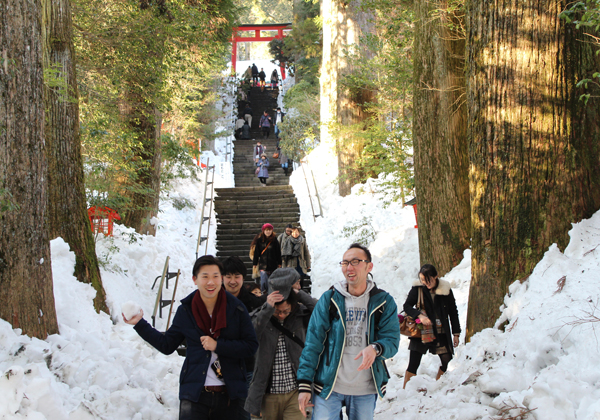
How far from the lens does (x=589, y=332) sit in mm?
3443

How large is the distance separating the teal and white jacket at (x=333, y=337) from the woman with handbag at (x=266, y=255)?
6.26 m

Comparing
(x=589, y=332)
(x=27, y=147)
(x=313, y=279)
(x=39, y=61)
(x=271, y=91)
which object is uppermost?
(x=271, y=91)

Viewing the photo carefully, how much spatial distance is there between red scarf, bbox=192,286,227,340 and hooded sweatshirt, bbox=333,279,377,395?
0.77 metres

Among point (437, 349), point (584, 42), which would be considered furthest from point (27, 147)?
point (584, 42)

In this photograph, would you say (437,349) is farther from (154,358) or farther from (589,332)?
(154,358)

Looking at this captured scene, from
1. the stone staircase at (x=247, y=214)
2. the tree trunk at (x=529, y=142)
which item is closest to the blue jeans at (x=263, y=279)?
A: the stone staircase at (x=247, y=214)

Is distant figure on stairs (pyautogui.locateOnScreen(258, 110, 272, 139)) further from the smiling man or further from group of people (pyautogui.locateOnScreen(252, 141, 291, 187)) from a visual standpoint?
the smiling man

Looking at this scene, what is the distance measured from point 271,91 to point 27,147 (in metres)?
34.6

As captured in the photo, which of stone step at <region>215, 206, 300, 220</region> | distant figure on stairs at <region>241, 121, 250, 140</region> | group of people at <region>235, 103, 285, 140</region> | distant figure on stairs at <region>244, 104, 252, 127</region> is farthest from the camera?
distant figure on stairs at <region>244, 104, 252, 127</region>

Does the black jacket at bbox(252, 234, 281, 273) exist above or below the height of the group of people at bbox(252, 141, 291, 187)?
below

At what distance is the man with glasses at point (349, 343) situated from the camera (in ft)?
10.8

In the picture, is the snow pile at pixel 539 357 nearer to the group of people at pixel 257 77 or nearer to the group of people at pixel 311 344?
the group of people at pixel 311 344

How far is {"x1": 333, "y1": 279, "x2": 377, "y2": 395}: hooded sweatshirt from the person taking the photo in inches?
130

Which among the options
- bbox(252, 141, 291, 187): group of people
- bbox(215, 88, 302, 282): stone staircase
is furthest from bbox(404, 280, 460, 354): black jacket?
bbox(252, 141, 291, 187): group of people
